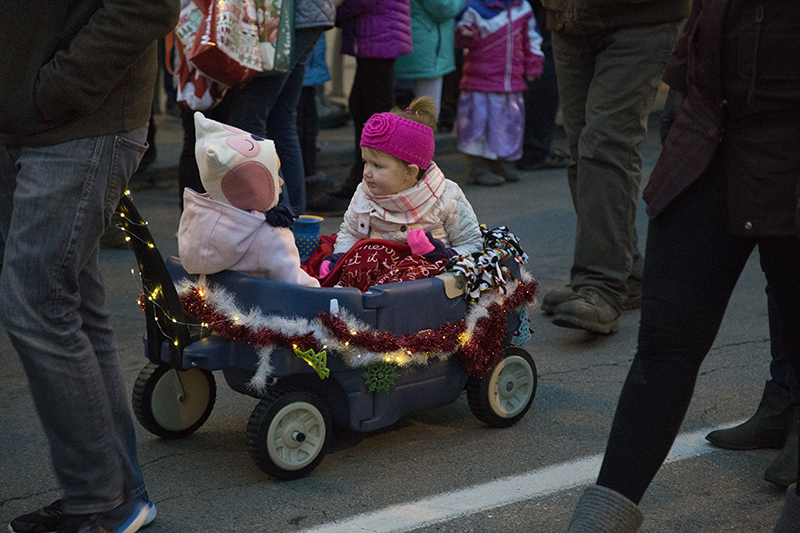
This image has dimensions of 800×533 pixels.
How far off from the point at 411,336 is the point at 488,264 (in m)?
0.43

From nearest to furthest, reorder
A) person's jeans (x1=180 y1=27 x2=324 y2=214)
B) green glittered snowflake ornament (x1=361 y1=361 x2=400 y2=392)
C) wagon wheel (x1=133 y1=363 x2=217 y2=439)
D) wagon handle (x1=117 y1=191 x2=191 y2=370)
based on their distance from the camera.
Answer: wagon handle (x1=117 y1=191 x2=191 y2=370) → green glittered snowflake ornament (x1=361 y1=361 x2=400 y2=392) → wagon wheel (x1=133 y1=363 x2=217 y2=439) → person's jeans (x1=180 y1=27 x2=324 y2=214)

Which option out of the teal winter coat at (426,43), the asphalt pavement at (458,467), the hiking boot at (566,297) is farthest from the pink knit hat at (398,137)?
the teal winter coat at (426,43)

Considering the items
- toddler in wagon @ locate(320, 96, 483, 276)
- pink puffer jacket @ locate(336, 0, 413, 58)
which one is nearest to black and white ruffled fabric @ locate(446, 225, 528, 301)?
toddler in wagon @ locate(320, 96, 483, 276)

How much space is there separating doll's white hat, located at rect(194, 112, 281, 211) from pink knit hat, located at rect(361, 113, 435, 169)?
62cm

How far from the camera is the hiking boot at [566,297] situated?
473 cm

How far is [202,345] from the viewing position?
2.98 metres

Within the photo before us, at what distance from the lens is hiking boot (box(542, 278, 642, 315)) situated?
4727 millimetres

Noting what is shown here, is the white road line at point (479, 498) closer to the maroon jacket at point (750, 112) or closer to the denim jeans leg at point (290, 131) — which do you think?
the maroon jacket at point (750, 112)

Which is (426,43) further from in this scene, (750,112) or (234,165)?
(750,112)

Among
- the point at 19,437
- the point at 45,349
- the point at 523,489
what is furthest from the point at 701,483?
the point at 19,437

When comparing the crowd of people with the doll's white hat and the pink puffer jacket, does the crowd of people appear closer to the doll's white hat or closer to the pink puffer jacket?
the doll's white hat

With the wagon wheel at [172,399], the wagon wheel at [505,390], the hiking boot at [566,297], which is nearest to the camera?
the wagon wheel at [172,399]

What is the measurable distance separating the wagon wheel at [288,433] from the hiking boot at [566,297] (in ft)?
6.31

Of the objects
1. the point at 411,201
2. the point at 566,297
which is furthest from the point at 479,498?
the point at 566,297
